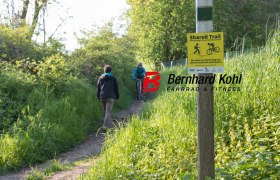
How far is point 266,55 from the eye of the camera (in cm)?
627

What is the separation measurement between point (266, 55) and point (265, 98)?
4.10 ft

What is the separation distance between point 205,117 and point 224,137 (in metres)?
1.62

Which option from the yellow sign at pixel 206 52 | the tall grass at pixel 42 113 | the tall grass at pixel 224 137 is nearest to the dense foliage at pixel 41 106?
the tall grass at pixel 42 113

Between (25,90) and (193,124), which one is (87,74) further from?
(193,124)

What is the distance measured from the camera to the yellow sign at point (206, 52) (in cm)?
351

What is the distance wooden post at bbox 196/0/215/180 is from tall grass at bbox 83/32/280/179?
292 mm

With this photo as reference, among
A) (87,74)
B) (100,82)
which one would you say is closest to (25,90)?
(100,82)

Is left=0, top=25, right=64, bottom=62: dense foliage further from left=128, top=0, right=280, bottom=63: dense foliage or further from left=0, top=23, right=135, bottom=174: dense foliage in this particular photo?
left=128, top=0, right=280, bottom=63: dense foliage

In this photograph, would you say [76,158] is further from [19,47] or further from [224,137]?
[19,47]

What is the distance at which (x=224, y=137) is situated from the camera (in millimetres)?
5148

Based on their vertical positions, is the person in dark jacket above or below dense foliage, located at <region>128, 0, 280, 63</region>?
below

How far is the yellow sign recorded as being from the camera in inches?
138

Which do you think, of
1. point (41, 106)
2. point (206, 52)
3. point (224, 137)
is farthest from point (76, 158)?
point (206, 52)

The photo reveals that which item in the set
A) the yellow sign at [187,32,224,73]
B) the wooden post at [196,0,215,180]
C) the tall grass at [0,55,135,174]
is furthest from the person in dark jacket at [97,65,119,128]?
the yellow sign at [187,32,224,73]
